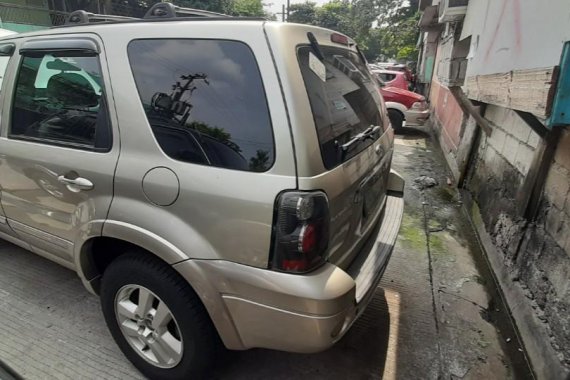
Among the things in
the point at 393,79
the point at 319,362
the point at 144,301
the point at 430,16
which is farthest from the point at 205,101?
the point at 430,16

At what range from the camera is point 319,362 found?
85.4 inches

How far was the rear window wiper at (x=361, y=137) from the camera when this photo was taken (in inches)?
65.4

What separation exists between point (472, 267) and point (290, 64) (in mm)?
2864

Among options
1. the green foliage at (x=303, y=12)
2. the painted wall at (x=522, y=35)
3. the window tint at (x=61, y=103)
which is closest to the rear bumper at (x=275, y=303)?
the window tint at (x=61, y=103)

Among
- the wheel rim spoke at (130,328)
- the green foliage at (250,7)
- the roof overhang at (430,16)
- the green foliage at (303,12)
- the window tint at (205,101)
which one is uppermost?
the green foliage at (303,12)

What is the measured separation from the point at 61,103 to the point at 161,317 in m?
1.38

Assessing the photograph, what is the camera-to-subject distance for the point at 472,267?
3322 mm

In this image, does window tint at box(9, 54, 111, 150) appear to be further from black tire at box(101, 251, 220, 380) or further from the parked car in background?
the parked car in background

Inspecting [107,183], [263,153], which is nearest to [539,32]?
[263,153]

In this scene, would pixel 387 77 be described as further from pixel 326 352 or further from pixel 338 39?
pixel 326 352

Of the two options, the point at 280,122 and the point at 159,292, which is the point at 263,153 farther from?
the point at 159,292

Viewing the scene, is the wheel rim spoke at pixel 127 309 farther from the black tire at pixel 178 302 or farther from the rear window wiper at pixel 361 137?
the rear window wiper at pixel 361 137

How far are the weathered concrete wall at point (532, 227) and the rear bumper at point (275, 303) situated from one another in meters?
1.40

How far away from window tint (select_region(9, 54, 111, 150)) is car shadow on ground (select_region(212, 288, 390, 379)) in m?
1.43
